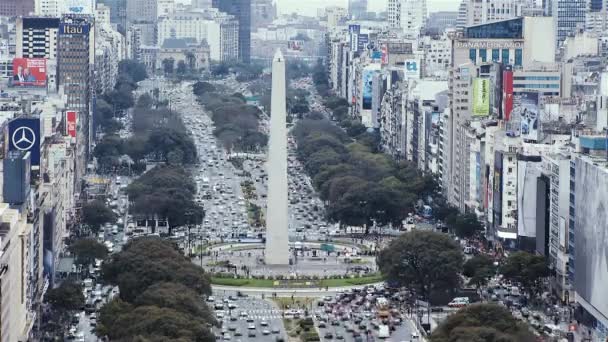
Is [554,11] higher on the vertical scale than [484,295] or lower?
higher

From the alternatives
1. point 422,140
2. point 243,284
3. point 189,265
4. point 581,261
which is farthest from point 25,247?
point 422,140

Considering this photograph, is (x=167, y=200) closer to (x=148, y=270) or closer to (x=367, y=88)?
(x=148, y=270)

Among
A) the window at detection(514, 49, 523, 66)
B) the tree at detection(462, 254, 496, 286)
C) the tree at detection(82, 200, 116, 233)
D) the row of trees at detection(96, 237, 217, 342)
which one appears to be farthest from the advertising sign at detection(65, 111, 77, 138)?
the tree at detection(462, 254, 496, 286)

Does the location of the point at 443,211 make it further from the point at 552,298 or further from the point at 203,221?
the point at 552,298

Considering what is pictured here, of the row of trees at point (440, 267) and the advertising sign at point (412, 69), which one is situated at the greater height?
the advertising sign at point (412, 69)

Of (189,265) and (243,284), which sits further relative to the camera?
(243,284)

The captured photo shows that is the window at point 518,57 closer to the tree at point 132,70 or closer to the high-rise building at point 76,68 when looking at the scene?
the high-rise building at point 76,68

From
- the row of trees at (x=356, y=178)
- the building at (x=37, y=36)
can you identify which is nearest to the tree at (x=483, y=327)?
the row of trees at (x=356, y=178)
